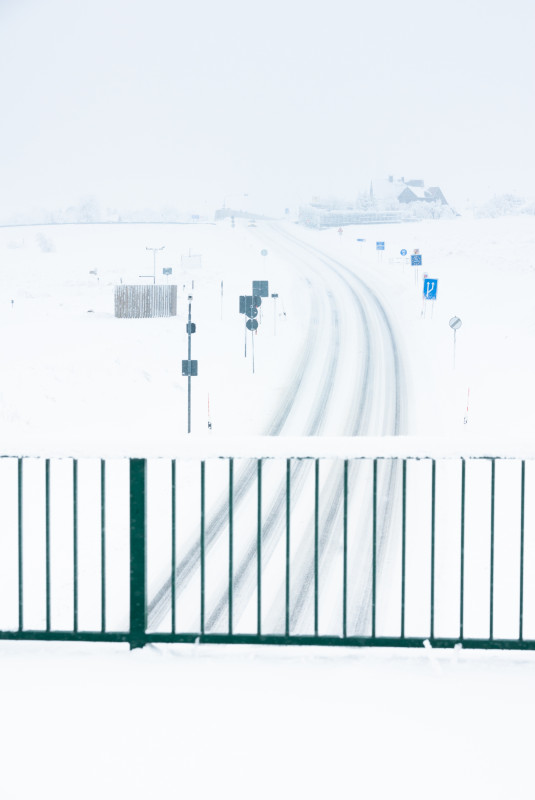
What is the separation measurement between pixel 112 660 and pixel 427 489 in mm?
18203

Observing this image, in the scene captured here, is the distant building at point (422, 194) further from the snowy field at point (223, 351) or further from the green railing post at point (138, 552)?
the green railing post at point (138, 552)

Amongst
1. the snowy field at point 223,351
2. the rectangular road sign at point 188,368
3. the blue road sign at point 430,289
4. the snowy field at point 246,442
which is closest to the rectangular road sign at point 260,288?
the snowy field at point 223,351

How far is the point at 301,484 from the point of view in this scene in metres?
24.6

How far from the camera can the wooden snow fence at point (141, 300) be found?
51.9 meters

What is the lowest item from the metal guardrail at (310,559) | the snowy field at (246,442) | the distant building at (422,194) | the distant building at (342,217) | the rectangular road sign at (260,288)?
the metal guardrail at (310,559)

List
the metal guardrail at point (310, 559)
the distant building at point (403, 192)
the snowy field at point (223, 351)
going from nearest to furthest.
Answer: the metal guardrail at point (310, 559) → the snowy field at point (223, 351) → the distant building at point (403, 192)

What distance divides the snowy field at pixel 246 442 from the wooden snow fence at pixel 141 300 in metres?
1.64

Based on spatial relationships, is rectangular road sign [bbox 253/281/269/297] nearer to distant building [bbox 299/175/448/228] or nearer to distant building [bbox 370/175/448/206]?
distant building [bbox 299/175/448/228]

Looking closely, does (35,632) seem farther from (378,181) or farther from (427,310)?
(378,181)

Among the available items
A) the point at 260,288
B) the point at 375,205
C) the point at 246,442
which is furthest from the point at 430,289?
the point at 375,205

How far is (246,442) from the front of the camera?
592 cm

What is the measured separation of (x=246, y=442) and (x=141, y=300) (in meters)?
47.3

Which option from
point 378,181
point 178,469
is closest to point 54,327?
point 178,469

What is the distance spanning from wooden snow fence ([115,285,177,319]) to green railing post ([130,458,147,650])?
152ft
